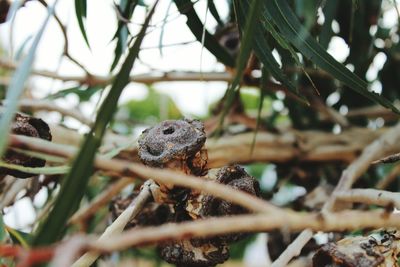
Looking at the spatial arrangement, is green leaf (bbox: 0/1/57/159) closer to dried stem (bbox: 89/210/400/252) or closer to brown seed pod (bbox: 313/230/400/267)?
dried stem (bbox: 89/210/400/252)

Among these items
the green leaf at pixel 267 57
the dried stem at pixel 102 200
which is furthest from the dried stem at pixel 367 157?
the dried stem at pixel 102 200

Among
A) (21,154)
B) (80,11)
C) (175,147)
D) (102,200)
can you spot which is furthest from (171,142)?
(102,200)

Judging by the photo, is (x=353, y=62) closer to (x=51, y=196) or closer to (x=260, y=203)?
(x=51, y=196)

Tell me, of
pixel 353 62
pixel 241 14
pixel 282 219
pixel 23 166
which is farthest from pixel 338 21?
pixel 282 219

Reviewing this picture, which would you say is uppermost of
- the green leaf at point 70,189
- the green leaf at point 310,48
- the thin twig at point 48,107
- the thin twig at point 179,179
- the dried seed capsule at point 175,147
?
the green leaf at point 310,48

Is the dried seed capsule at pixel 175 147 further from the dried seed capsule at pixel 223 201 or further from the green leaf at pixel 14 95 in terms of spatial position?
the green leaf at pixel 14 95

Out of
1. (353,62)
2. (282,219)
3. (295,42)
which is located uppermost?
(353,62)
